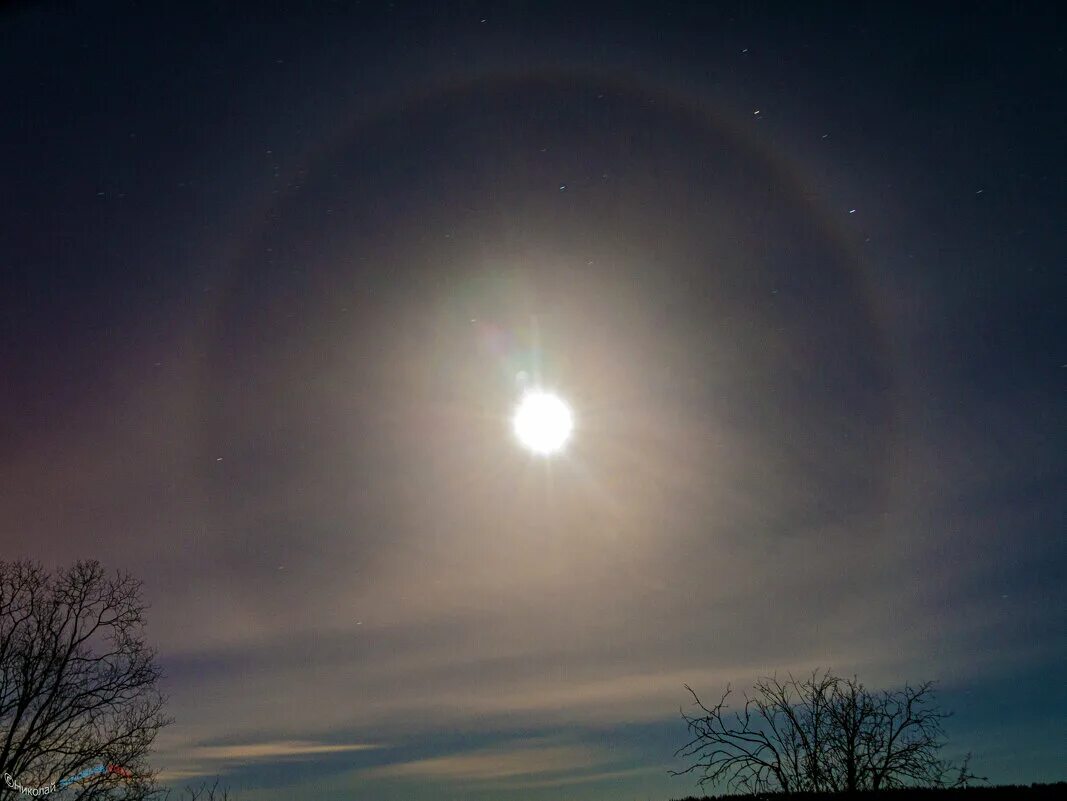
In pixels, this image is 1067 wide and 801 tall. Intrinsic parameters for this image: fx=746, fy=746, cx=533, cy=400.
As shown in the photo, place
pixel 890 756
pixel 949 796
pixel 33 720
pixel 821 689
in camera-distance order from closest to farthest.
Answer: pixel 949 796
pixel 890 756
pixel 821 689
pixel 33 720

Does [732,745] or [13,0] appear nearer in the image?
[13,0]

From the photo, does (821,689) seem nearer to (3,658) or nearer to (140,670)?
(140,670)

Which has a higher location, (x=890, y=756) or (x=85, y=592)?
→ (x=85, y=592)

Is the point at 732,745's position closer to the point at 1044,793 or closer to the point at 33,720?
the point at 1044,793

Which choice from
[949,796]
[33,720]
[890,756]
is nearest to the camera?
[949,796]

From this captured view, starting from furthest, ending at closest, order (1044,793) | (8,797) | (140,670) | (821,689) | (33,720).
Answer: (140,670), (33,720), (8,797), (821,689), (1044,793)

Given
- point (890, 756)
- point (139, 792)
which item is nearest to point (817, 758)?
point (890, 756)

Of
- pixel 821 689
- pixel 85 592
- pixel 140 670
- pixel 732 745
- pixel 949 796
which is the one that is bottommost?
pixel 949 796

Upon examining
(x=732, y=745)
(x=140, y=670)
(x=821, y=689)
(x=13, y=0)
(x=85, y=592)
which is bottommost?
(x=732, y=745)

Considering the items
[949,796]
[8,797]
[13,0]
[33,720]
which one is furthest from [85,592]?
[949,796]
